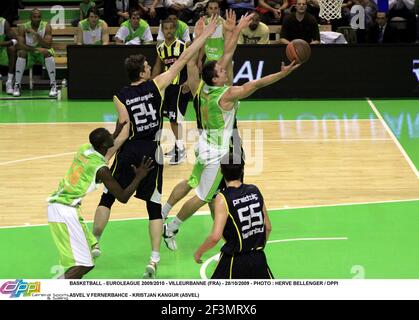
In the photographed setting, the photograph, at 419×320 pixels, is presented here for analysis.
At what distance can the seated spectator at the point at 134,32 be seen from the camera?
19.7m

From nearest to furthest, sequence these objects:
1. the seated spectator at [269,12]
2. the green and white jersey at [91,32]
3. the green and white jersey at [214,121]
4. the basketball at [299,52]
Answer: the green and white jersey at [214,121]
the basketball at [299,52]
the green and white jersey at [91,32]
the seated spectator at [269,12]

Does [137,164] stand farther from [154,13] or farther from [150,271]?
[154,13]

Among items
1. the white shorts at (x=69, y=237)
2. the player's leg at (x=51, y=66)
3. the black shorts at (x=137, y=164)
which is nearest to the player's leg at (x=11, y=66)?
the player's leg at (x=51, y=66)

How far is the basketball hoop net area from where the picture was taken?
20094 millimetres

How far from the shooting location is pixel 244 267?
7102 mm

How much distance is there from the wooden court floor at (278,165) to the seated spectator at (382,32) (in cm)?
372

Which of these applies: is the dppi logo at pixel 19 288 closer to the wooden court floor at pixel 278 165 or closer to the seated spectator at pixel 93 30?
the wooden court floor at pixel 278 165

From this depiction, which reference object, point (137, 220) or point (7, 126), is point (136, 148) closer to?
point (137, 220)

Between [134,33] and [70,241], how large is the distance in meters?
12.3

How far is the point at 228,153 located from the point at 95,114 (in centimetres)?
864

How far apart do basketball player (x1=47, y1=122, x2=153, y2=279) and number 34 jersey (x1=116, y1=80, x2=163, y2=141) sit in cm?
99

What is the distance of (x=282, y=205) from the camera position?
11492 millimetres

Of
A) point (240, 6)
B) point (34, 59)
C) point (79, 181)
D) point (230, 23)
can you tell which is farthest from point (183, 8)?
point (79, 181)
